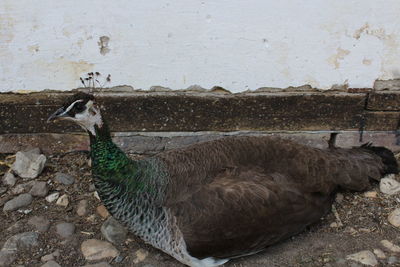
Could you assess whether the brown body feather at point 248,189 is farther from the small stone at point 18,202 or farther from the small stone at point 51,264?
the small stone at point 18,202

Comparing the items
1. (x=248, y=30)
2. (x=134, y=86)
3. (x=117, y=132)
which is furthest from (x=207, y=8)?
(x=117, y=132)

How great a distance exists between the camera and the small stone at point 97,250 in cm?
326

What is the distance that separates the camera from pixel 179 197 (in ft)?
9.93

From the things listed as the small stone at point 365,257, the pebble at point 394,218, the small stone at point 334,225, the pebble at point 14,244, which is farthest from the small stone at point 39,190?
the pebble at point 394,218

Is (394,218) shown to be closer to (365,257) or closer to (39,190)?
(365,257)

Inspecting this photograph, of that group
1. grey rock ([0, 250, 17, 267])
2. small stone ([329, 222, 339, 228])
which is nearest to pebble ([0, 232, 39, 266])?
grey rock ([0, 250, 17, 267])

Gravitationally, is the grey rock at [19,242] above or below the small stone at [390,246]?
above

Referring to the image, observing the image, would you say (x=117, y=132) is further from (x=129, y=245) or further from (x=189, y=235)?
(x=189, y=235)

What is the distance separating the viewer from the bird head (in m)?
2.83

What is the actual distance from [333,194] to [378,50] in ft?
3.87

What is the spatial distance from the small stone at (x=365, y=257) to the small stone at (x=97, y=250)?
1582 millimetres

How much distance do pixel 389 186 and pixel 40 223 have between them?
8.68 ft

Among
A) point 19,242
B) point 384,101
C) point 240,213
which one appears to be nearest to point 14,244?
point 19,242

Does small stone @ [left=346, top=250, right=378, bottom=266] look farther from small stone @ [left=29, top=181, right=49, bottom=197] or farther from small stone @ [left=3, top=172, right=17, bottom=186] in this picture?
small stone @ [left=3, top=172, right=17, bottom=186]
